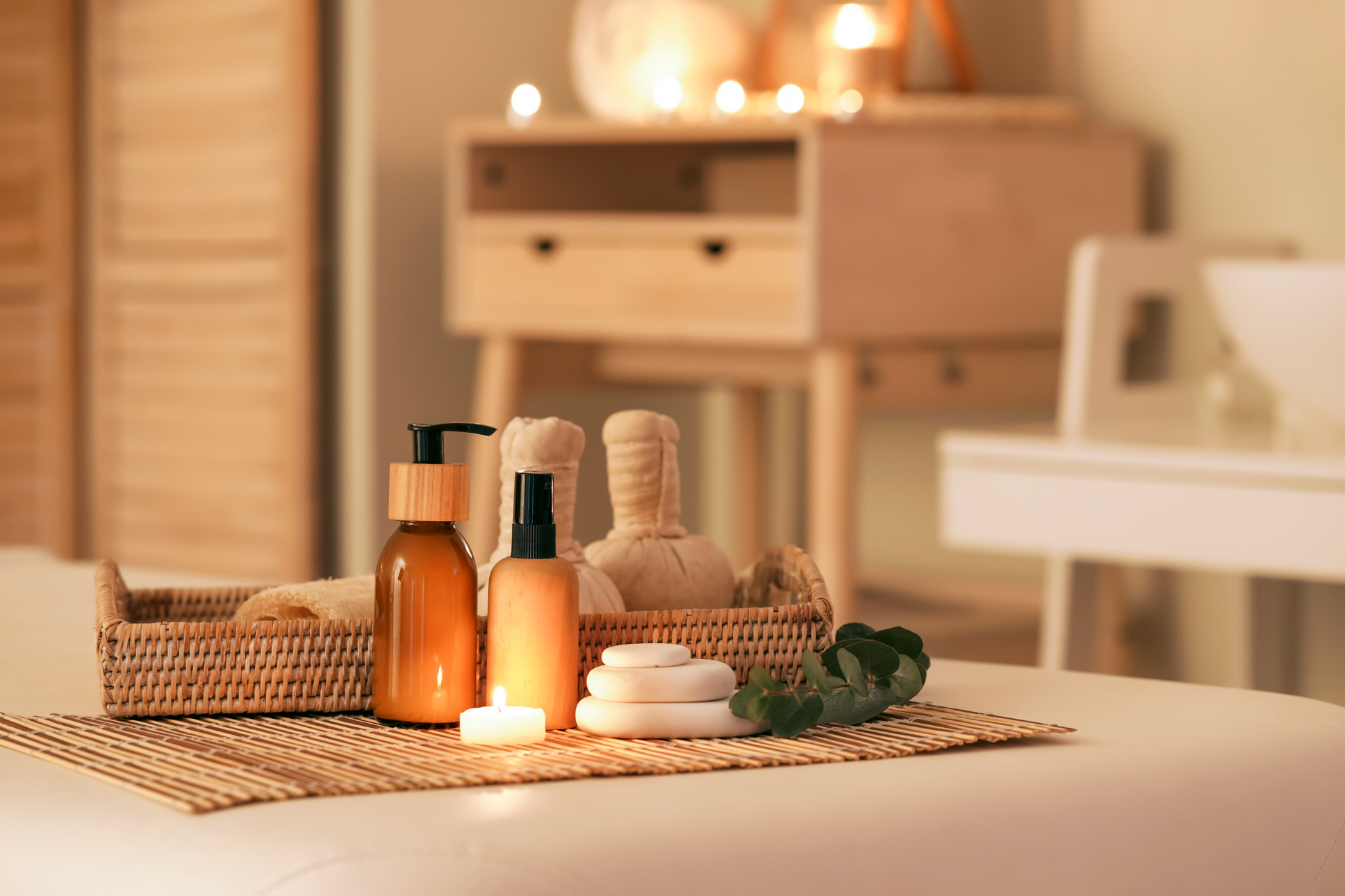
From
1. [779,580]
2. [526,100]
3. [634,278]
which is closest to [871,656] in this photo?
[779,580]

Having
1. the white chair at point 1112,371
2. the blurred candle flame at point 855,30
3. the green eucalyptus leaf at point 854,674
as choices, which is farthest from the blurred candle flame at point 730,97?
the green eucalyptus leaf at point 854,674

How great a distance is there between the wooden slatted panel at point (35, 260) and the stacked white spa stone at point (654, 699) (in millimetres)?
2541

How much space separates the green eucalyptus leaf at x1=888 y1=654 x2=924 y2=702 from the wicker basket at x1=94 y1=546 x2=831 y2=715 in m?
0.04

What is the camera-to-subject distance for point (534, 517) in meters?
0.65

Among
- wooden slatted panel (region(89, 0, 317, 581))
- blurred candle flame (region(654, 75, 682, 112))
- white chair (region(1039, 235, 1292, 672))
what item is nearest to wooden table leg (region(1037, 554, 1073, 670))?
white chair (region(1039, 235, 1292, 672))

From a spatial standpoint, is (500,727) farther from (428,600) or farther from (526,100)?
(526,100)

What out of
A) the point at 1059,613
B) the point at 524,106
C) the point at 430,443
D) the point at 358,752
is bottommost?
the point at 1059,613

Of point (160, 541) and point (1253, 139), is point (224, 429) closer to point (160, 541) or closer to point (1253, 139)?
point (160, 541)

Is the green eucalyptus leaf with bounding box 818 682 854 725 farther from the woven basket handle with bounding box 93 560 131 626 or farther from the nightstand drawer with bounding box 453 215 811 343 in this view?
the nightstand drawer with bounding box 453 215 811 343

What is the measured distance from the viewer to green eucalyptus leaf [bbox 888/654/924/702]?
67 cm

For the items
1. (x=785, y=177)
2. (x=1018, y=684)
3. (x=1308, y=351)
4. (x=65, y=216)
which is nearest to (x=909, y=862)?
(x=1018, y=684)

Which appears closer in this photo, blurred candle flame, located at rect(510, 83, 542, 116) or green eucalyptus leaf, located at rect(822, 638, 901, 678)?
green eucalyptus leaf, located at rect(822, 638, 901, 678)

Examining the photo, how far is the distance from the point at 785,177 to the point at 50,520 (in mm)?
1591

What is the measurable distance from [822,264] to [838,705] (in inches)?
48.9
